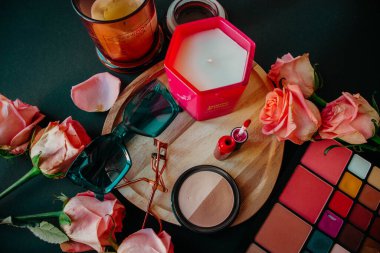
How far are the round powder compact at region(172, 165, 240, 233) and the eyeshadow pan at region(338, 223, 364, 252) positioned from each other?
199 mm

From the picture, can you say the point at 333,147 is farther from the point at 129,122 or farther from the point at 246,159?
the point at 129,122

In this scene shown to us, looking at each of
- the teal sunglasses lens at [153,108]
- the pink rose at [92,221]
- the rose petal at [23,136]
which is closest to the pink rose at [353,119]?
the teal sunglasses lens at [153,108]

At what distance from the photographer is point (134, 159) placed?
23.2 inches

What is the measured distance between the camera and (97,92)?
632mm

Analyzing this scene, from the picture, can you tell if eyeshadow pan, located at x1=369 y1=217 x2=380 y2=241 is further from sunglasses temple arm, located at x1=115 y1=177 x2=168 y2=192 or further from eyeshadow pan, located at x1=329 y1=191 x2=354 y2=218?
sunglasses temple arm, located at x1=115 y1=177 x2=168 y2=192

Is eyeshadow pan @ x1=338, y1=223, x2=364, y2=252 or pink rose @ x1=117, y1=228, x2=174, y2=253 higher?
pink rose @ x1=117, y1=228, x2=174, y2=253

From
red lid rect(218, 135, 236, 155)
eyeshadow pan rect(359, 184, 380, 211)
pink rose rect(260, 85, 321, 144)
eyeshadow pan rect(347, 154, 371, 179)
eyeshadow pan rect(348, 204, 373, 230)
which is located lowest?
eyeshadow pan rect(348, 204, 373, 230)

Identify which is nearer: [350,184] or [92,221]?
[92,221]

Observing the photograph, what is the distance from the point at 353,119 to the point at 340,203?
168mm

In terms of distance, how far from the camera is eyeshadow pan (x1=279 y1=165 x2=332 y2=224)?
0.59 meters

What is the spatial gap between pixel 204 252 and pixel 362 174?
12.6 inches

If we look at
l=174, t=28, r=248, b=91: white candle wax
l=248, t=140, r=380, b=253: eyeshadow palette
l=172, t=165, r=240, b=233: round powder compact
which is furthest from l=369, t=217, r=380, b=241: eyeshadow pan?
l=174, t=28, r=248, b=91: white candle wax

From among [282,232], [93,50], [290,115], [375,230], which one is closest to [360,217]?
[375,230]

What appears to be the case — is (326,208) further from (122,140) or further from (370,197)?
(122,140)
